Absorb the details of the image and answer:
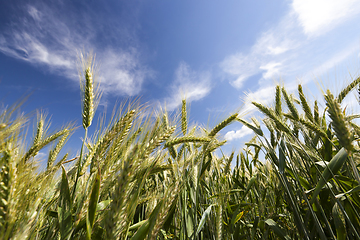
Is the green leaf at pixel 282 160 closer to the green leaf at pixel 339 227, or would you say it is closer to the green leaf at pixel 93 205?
the green leaf at pixel 339 227

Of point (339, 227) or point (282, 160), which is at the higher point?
point (282, 160)

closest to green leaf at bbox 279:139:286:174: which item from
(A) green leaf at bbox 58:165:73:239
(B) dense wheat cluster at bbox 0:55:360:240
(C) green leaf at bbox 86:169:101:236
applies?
(B) dense wheat cluster at bbox 0:55:360:240

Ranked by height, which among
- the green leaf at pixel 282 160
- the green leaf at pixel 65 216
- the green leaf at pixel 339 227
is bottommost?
the green leaf at pixel 339 227

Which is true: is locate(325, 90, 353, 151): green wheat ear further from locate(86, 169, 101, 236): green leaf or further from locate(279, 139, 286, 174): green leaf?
locate(86, 169, 101, 236): green leaf

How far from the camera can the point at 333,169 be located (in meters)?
1.23

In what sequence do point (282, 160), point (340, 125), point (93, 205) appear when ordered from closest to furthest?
point (93, 205) → point (340, 125) → point (282, 160)

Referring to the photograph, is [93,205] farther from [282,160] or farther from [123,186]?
[282,160]

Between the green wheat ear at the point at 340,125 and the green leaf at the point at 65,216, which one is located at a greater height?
the green wheat ear at the point at 340,125

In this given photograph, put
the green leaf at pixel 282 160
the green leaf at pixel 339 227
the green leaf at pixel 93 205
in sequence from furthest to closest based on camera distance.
A: the green leaf at pixel 282 160 → the green leaf at pixel 339 227 → the green leaf at pixel 93 205

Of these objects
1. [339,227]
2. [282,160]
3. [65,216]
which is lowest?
[339,227]

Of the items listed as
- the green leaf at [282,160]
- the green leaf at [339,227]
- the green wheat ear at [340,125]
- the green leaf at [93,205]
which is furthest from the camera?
the green leaf at [282,160]

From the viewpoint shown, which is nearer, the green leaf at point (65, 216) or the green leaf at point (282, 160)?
the green leaf at point (65, 216)

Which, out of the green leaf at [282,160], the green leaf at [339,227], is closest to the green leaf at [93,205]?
the green leaf at [282,160]

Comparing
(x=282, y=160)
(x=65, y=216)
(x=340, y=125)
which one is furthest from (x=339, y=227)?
(x=65, y=216)
